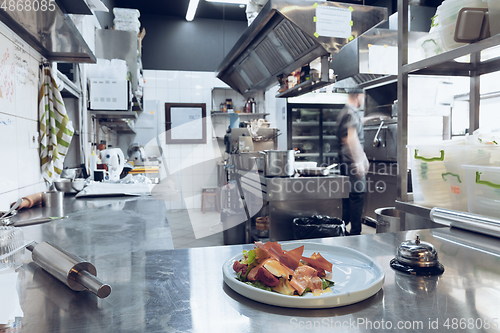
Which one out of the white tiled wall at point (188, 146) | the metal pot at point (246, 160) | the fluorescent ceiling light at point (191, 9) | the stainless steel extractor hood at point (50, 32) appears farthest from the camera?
the white tiled wall at point (188, 146)

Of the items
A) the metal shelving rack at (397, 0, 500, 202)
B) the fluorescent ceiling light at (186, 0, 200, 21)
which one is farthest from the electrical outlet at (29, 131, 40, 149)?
the fluorescent ceiling light at (186, 0, 200, 21)

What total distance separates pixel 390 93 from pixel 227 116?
2967 mm

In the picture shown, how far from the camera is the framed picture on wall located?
6398 mm

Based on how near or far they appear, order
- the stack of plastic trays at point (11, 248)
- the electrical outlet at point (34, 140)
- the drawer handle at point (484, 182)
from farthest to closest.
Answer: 1. the electrical outlet at point (34, 140)
2. the drawer handle at point (484, 182)
3. the stack of plastic trays at point (11, 248)

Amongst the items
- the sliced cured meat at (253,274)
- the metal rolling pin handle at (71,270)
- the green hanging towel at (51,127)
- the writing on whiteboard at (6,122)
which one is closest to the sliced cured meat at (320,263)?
the sliced cured meat at (253,274)

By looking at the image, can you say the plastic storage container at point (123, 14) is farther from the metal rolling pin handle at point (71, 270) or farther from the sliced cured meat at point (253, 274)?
the sliced cured meat at point (253, 274)

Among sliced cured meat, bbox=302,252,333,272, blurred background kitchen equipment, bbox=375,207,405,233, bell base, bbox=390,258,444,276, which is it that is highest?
sliced cured meat, bbox=302,252,333,272

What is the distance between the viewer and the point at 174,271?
703 mm

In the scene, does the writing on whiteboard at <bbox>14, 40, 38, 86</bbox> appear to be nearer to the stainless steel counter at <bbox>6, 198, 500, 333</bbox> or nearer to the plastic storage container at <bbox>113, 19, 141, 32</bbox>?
the stainless steel counter at <bbox>6, 198, 500, 333</bbox>

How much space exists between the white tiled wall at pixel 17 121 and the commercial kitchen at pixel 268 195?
0.02 metres

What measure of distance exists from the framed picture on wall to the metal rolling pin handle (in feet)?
19.1

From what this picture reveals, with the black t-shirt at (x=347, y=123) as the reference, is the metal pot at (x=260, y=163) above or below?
below

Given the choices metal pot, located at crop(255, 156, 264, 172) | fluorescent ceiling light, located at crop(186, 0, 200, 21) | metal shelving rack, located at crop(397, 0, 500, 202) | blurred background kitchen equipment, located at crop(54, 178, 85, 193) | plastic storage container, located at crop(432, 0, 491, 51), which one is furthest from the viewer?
fluorescent ceiling light, located at crop(186, 0, 200, 21)

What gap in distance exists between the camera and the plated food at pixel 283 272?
0.57 meters
